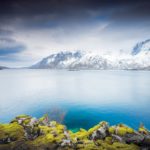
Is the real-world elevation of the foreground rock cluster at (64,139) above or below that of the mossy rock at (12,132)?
below

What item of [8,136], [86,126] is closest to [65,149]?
[8,136]

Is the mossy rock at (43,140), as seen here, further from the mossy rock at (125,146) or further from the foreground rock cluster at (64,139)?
the mossy rock at (125,146)

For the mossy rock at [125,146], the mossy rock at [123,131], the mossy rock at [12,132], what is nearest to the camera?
the mossy rock at [125,146]

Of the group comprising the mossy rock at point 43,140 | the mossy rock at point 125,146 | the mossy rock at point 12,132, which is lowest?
the mossy rock at point 125,146

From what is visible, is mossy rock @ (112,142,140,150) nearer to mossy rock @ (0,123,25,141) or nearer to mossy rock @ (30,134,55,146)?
mossy rock @ (30,134,55,146)

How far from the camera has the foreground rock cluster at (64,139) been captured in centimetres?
1277

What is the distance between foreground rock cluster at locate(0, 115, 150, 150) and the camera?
12766 millimetres

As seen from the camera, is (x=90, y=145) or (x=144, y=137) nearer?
(x=90, y=145)

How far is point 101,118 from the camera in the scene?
34719mm

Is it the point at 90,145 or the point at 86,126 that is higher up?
the point at 90,145

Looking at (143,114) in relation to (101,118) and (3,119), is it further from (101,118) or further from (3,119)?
(3,119)

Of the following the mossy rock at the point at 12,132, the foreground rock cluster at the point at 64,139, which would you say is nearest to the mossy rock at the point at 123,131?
the foreground rock cluster at the point at 64,139

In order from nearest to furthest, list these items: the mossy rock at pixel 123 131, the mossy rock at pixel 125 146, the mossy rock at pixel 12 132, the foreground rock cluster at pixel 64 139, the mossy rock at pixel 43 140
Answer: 1. the mossy rock at pixel 125 146
2. the foreground rock cluster at pixel 64 139
3. the mossy rock at pixel 43 140
4. the mossy rock at pixel 12 132
5. the mossy rock at pixel 123 131

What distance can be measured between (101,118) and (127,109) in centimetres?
1186
